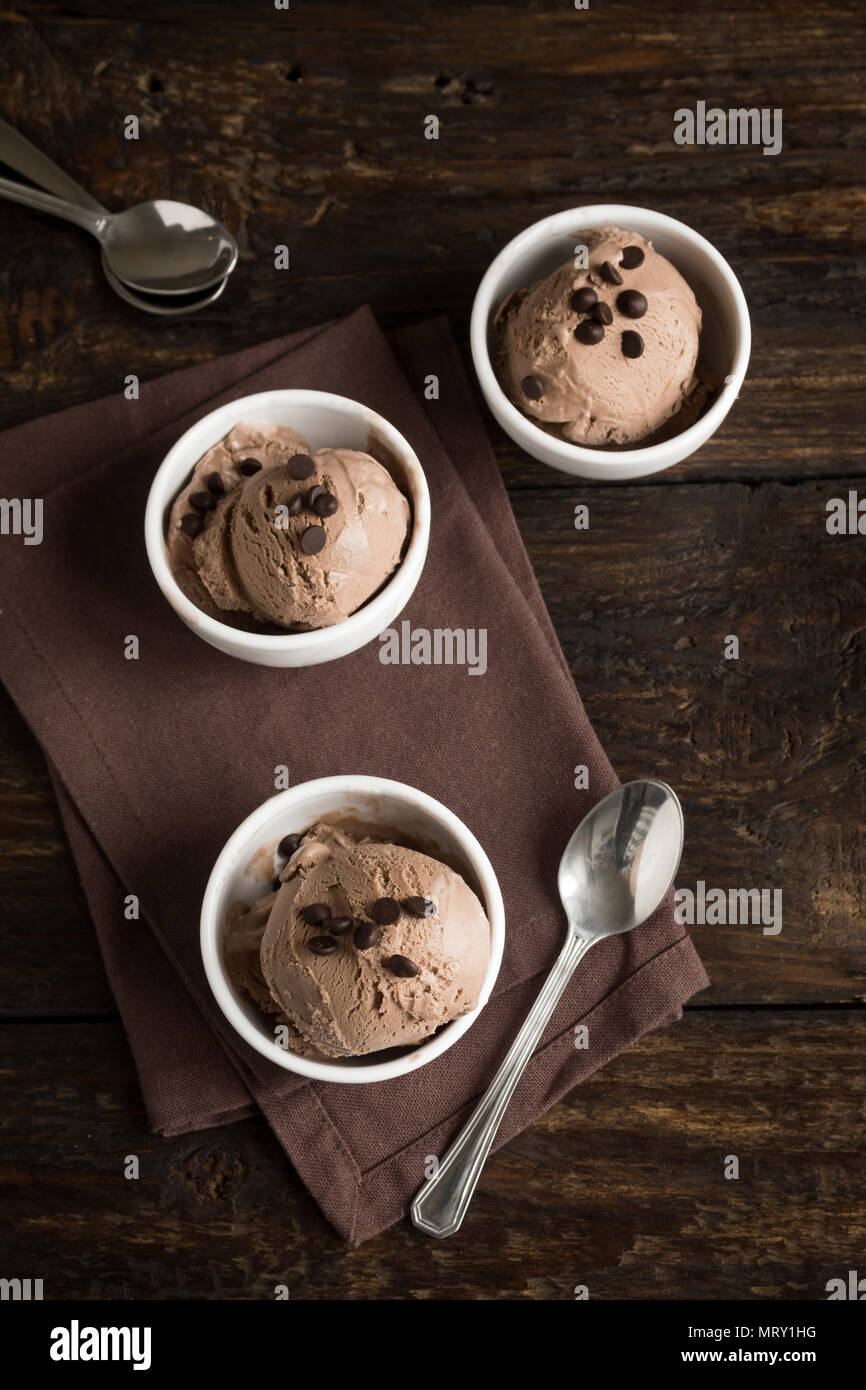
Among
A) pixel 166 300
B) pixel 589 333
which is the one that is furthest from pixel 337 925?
pixel 166 300

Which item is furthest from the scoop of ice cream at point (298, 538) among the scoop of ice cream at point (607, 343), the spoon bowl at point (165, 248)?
the spoon bowl at point (165, 248)

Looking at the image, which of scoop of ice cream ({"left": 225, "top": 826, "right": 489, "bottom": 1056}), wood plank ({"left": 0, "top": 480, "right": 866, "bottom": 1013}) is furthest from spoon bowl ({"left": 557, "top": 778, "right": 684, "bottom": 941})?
scoop of ice cream ({"left": 225, "top": 826, "right": 489, "bottom": 1056})

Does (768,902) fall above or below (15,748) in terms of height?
below

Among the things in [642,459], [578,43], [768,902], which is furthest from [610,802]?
[578,43]

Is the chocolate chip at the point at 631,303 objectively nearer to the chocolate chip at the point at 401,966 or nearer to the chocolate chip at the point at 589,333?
the chocolate chip at the point at 589,333

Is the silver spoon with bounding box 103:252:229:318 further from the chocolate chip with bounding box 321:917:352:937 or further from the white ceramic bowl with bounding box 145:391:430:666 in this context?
the chocolate chip with bounding box 321:917:352:937

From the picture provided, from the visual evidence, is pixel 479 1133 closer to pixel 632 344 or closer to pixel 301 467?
pixel 301 467

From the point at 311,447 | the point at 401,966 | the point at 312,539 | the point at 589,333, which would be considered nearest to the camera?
the point at 401,966

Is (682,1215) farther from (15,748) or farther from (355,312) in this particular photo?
(355,312)
